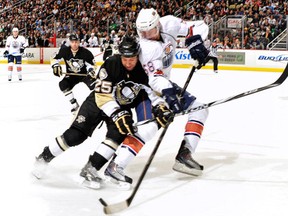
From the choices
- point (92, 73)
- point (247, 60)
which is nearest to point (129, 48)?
point (92, 73)

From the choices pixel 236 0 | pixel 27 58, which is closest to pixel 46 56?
pixel 27 58

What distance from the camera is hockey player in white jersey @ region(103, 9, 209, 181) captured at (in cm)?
320

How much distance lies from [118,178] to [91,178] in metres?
0.17

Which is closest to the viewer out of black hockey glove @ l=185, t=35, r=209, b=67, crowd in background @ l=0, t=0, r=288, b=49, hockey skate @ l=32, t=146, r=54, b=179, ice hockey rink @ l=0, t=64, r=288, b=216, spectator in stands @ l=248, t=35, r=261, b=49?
ice hockey rink @ l=0, t=64, r=288, b=216

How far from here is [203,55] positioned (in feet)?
11.9

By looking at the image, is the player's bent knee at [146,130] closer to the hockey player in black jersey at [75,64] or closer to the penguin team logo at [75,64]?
the hockey player in black jersey at [75,64]

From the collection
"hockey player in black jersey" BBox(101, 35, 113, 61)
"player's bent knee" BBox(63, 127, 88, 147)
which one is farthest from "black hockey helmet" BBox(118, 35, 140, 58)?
"hockey player in black jersey" BBox(101, 35, 113, 61)

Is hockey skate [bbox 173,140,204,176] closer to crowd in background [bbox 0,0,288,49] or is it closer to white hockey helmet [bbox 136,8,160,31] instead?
white hockey helmet [bbox 136,8,160,31]

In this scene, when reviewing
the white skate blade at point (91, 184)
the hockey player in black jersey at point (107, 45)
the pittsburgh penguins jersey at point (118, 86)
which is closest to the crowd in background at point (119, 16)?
→ the hockey player in black jersey at point (107, 45)

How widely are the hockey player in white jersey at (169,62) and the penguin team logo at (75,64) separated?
3021mm

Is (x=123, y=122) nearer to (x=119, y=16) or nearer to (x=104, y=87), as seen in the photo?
(x=104, y=87)

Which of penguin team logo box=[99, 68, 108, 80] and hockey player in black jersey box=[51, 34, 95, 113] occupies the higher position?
penguin team logo box=[99, 68, 108, 80]

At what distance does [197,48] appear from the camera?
142 inches

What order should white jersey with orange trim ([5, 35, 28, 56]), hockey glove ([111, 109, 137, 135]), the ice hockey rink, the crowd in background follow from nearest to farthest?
1. the ice hockey rink
2. hockey glove ([111, 109, 137, 135])
3. white jersey with orange trim ([5, 35, 28, 56])
4. the crowd in background
